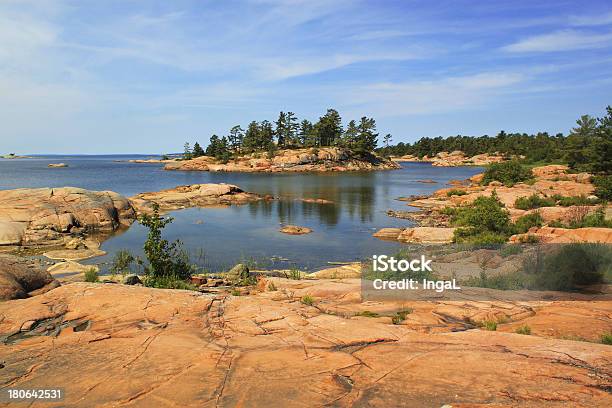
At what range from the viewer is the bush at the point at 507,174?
59.1 meters

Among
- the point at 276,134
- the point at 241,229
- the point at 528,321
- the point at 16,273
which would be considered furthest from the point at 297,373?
the point at 276,134

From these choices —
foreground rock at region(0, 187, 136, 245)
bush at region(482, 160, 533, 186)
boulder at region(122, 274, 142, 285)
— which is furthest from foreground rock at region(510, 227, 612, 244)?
bush at region(482, 160, 533, 186)

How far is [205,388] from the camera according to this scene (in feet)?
24.1

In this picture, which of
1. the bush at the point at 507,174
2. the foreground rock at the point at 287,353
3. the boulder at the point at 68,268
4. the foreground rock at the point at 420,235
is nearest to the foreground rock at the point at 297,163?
the bush at the point at 507,174

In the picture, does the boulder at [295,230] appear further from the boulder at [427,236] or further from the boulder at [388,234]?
the boulder at [427,236]

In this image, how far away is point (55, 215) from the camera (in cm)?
3359

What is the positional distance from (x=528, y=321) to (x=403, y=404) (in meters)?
6.19

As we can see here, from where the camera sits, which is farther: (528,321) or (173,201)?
(173,201)

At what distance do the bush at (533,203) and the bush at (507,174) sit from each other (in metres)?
19.1

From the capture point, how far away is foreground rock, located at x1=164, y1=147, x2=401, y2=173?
372 feet

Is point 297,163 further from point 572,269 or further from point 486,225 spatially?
point 572,269

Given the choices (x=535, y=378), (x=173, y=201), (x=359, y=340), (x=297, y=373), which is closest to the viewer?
(x=535, y=378)

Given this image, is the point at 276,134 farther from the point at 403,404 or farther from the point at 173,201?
the point at 403,404

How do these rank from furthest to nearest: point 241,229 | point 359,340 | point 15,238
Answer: point 241,229
point 15,238
point 359,340
